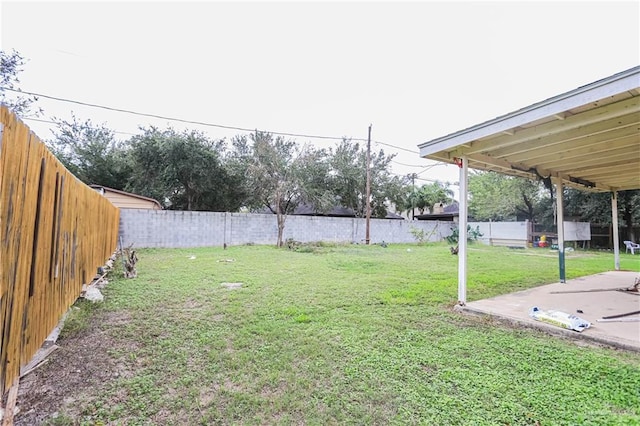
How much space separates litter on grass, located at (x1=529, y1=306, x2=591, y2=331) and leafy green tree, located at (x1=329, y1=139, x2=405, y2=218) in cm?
1431

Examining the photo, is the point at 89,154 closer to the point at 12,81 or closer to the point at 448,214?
the point at 12,81

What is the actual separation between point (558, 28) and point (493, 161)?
487 centimetres

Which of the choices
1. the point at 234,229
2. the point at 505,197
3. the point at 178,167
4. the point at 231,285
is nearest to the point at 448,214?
the point at 505,197

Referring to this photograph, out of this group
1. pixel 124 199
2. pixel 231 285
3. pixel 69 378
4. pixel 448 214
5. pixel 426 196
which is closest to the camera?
pixel 69 378

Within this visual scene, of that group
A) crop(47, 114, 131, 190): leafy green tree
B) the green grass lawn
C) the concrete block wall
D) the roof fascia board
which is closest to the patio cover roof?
the roof fascia board

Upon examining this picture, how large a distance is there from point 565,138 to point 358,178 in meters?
13.8

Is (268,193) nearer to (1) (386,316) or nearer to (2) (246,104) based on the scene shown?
(2) (246,104)

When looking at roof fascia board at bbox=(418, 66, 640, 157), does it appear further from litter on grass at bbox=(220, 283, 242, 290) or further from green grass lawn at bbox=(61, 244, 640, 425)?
litter on grass at bbox=(220, 283, 242, 290)

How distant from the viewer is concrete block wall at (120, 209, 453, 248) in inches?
383

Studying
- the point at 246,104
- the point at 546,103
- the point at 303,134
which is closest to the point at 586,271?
the point at 546,103

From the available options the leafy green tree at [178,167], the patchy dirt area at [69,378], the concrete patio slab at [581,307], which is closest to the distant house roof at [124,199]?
the leafy green tree at [178,167]

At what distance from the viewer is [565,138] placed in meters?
3.34

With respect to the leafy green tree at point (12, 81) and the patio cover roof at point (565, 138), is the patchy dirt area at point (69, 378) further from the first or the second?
the leafy green tree at point (12, 81)

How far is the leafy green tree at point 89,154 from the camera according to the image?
48.2 feet
